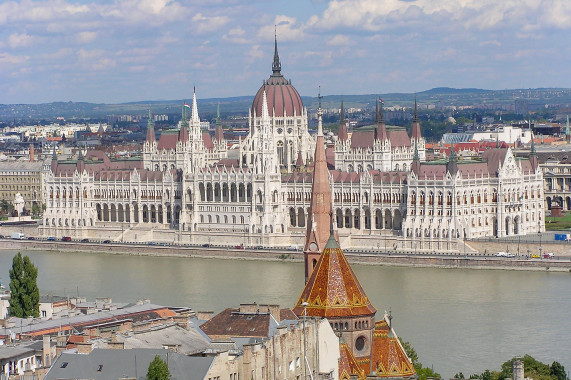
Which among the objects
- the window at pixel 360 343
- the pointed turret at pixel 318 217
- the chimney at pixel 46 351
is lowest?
the window at pixel 360 343

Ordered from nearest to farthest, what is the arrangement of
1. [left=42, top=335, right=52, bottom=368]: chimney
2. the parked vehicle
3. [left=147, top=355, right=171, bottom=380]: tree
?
[left=147, top=355, right=171, bottom=380]: tree < [left=42, top=335, right=52, bottom=368]: chimney < the parked vehicle

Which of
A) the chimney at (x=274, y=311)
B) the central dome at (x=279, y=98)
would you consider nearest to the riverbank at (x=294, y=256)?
the central dome at (x=279, y=98)

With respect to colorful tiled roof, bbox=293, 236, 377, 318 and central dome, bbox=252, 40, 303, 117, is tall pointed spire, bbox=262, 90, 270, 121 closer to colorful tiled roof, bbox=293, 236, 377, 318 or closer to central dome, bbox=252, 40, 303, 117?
central dome, bbox=252, 40, 303, 117

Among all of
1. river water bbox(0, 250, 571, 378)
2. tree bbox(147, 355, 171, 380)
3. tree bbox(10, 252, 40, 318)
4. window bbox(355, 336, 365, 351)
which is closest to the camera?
tree bbox(147, 355, 171, 380)

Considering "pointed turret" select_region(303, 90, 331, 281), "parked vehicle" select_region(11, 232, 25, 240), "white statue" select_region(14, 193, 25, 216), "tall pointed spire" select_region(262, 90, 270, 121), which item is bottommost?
"parked vehicle" select_region(11, 232, 25, 240)

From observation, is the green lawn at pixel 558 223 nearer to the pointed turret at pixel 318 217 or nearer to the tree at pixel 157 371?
the pointed turret at pixel 318 217

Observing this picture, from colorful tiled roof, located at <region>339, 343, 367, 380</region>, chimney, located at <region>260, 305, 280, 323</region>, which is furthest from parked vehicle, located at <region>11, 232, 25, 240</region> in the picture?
colorful tiled roof, located at <region>339, 343, 367, 380</region>
